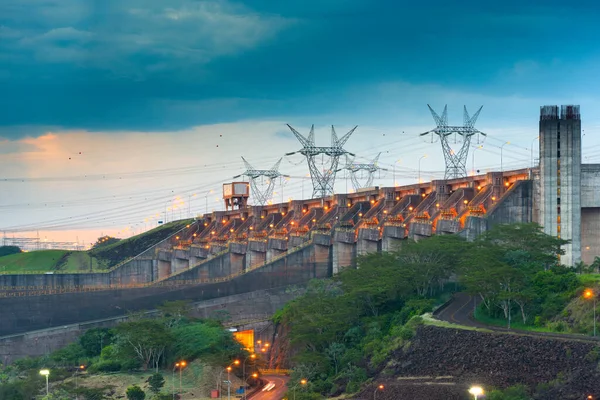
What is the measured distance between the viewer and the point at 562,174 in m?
109

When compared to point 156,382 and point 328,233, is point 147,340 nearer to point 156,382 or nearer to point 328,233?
point 156,382

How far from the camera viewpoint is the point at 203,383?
99.9m

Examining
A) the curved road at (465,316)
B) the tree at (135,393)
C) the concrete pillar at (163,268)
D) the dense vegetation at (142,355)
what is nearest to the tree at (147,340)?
the dense vegetation at (142,355)

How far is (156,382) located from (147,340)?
9.91 m

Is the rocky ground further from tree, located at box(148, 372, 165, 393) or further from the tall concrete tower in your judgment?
the tall concrete tower

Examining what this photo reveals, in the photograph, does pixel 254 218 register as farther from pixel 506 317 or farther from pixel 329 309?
pixel 506 317

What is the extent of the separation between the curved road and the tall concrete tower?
1588cm

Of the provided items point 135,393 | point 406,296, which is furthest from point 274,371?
point 135,393

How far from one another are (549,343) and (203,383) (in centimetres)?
4065

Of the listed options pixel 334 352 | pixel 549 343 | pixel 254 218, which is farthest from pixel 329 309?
pixel 254 218

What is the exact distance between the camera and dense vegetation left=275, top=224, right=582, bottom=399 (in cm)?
8581

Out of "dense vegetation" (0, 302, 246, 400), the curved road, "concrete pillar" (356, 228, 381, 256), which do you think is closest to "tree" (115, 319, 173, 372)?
"dense vegetation" (0, 302, 246, 400)

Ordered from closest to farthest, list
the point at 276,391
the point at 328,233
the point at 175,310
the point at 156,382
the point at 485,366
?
1. the point at 485,366
2. the point at 156,382
3. the point at 276,391
4. the point at 175,310
5. the point at 328,233

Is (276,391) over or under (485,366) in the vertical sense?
under
